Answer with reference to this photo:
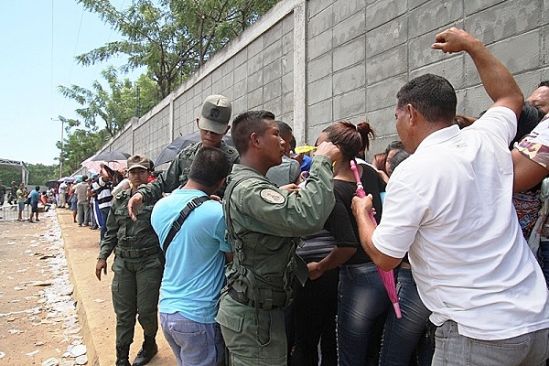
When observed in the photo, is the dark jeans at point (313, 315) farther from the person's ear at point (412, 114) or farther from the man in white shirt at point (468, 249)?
the person's ear at point (412, 114)

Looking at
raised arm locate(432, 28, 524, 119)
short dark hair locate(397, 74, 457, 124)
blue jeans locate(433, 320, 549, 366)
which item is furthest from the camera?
raised arm locate(432, 28, 524, 119)

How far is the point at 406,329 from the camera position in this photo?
2.37 m

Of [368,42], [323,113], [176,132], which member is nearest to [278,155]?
[368,42]

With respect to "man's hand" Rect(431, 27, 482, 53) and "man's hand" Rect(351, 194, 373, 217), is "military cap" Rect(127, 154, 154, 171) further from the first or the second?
"man's hand" Rect(431, 27, 482, 53)

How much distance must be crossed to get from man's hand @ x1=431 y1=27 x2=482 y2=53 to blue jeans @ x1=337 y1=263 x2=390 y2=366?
1216 millimetres

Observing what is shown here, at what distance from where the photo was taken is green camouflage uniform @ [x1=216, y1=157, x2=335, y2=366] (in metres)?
1.82

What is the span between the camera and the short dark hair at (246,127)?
2.06 metres

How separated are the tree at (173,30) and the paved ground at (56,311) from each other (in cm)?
764

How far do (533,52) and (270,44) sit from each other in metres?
4.39

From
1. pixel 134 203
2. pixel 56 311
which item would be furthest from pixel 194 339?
pixel 56 311

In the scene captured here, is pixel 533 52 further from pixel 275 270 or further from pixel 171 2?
pixel 171 2

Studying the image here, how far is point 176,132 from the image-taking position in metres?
12.6

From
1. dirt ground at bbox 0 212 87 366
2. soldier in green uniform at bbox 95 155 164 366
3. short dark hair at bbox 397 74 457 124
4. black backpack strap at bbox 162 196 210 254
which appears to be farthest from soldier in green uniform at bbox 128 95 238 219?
dirt ground at bbox 0 212 87 366

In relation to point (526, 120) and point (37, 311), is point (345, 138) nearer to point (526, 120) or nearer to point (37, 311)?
point (526, 120)
